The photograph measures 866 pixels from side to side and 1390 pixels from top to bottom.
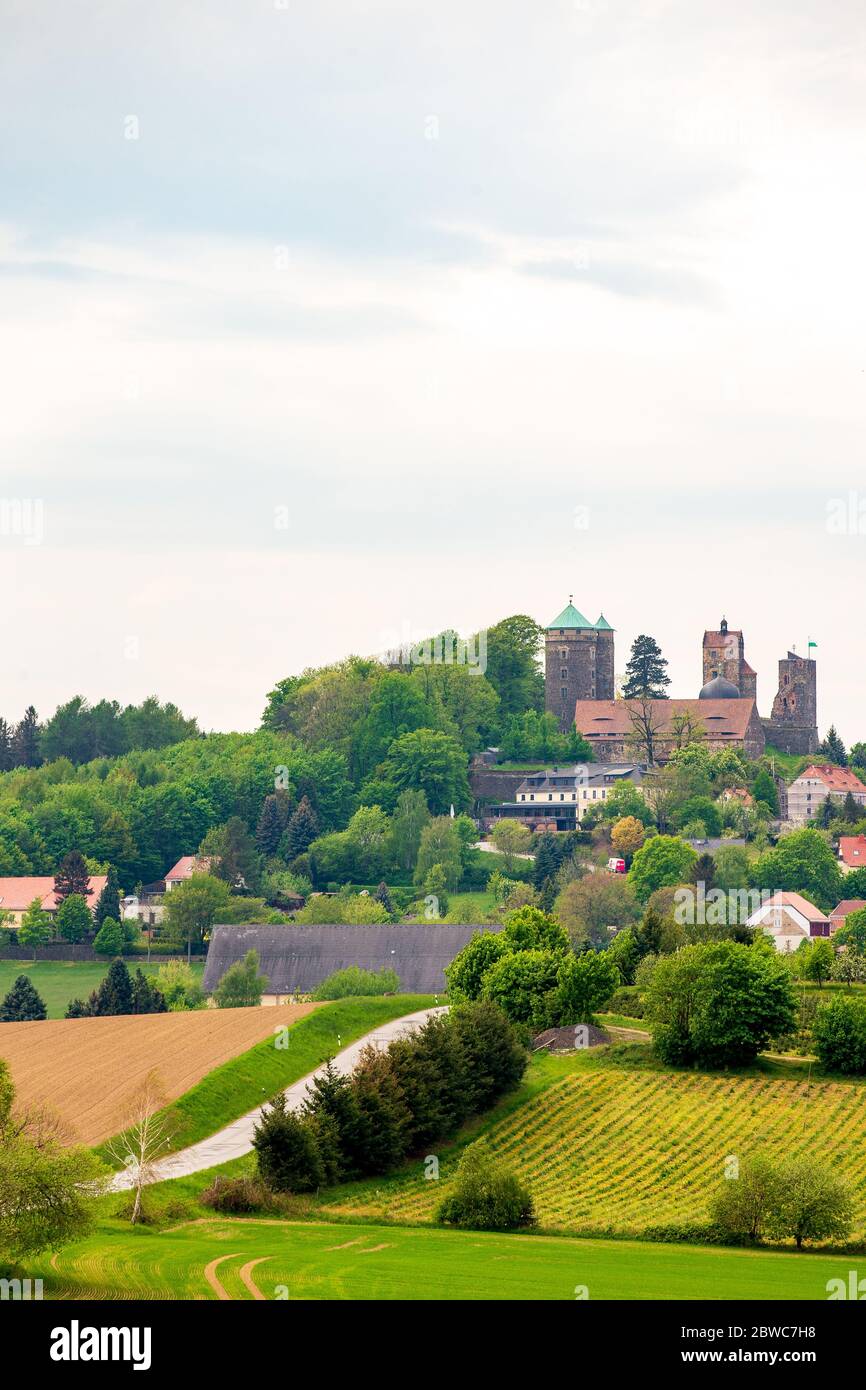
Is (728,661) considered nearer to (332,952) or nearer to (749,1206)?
(332,952)

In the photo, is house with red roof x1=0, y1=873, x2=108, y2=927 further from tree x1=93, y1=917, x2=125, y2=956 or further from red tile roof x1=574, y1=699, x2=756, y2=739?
red tile roof x1=574, y1=699, x2=756, y2=739

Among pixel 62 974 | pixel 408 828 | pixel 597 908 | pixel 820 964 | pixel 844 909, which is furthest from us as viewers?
pixel 408 828

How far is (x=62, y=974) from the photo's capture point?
4700 inches

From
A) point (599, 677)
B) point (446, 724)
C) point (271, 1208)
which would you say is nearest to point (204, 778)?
point (446, 724)

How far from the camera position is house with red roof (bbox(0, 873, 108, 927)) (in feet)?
438

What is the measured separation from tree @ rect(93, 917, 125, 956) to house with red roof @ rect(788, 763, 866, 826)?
51.8 meters

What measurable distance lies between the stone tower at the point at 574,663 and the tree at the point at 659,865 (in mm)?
42867

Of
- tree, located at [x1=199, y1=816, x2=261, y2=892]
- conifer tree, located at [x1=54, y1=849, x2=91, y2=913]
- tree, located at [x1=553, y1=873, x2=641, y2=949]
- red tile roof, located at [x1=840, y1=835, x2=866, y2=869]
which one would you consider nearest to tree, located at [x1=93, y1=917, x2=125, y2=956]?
conifer tree, located at [x1=54, y1=849, x2=91, y2=913]

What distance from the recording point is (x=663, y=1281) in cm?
4019

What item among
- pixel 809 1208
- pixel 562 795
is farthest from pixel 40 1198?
pixel 562 795

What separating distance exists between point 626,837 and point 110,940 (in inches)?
1407

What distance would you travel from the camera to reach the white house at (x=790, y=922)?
11762 centimetres
